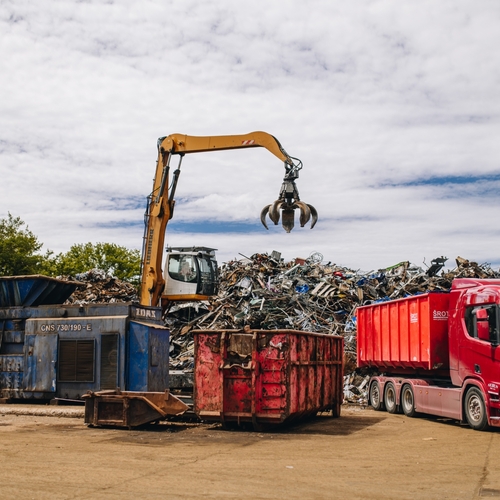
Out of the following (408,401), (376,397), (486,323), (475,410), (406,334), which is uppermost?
(486,323)

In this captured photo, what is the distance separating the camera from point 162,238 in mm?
20859

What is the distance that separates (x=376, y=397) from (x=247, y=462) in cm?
1048

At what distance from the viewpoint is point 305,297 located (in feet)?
87.9

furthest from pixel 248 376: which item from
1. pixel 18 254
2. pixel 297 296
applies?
pixel 18 254

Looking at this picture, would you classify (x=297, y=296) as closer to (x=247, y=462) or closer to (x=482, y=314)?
(x=482, y=314)

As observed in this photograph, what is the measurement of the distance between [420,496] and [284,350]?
19.7 feet

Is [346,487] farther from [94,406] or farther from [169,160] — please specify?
[169,160]

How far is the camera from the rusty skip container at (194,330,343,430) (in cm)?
1347

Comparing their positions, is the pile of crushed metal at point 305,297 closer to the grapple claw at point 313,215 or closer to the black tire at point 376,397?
the black tire at point 376,397

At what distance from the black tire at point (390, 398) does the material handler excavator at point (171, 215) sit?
510 cm

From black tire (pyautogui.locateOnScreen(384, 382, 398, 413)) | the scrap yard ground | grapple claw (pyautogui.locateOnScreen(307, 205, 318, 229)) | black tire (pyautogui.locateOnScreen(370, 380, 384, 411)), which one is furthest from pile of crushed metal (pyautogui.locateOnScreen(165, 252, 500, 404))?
the scrap yard ground

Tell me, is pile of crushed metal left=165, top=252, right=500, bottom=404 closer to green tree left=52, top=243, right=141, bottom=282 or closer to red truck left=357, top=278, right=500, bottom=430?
red truck left=357, top=278, right=500, bottom=430

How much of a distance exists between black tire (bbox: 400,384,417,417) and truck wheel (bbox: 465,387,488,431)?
270cm

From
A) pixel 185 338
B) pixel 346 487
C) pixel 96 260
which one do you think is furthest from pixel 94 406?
pixel 96 260
